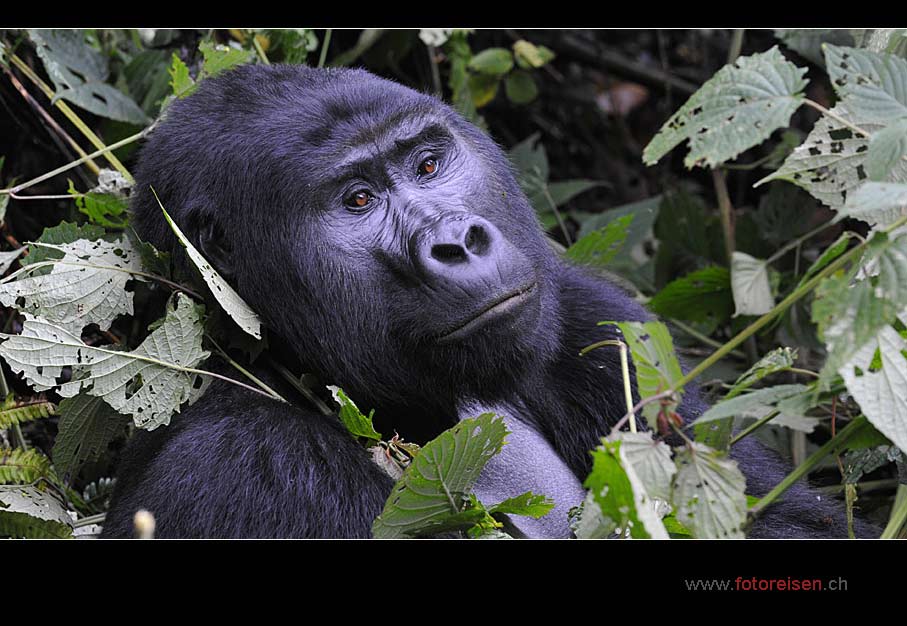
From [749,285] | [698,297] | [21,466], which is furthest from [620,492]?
[698,297]

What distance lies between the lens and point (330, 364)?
110 inches

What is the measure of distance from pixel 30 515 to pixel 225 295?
74 cm

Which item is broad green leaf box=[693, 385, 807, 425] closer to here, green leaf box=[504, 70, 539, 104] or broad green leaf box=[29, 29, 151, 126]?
broad green leaf box=[29, 29, 151, 126]

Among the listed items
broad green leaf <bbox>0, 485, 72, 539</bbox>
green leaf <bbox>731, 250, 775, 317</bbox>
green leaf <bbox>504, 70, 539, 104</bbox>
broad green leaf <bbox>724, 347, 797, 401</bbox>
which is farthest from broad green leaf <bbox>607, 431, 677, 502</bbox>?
green leaf <bbox>504, 70, 539, 104</bbox>

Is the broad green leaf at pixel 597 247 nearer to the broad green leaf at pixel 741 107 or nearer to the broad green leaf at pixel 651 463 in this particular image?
the broad green leaf at pixel 741 107

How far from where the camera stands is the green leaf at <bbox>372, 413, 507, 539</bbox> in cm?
224

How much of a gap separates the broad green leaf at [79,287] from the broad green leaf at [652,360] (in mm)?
1516

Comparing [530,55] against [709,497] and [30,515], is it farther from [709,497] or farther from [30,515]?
[709,497]

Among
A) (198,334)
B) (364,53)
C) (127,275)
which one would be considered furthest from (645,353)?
(364,53)

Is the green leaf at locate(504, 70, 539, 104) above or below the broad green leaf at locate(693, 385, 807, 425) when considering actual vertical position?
below

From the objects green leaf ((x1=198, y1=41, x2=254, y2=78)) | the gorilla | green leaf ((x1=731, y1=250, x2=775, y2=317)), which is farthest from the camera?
green leaf ((x1=731, y1=250, x2=775, y2=317))

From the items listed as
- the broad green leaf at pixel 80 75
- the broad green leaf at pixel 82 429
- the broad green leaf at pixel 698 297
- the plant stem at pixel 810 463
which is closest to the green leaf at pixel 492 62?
the broad green leaf at pixel 698 297

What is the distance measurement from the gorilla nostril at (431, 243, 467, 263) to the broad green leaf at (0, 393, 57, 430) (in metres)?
1.19

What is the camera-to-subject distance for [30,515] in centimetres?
268
